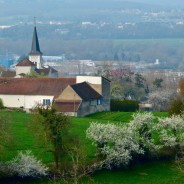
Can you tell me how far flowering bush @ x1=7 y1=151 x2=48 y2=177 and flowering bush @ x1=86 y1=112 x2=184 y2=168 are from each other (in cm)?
299

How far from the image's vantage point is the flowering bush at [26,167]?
27.9 metres

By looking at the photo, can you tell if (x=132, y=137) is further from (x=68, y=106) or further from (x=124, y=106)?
(x=124, y=106)

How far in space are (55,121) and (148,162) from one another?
217 inches

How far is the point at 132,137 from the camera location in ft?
105

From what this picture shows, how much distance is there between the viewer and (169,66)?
172125 millimetres

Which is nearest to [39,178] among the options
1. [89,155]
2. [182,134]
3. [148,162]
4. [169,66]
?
[89,155]

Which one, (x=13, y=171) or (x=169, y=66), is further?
(x=169, y=66)

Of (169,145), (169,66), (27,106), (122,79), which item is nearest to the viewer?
(169,145)

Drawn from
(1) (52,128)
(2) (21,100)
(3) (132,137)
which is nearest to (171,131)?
(3) (132,137)

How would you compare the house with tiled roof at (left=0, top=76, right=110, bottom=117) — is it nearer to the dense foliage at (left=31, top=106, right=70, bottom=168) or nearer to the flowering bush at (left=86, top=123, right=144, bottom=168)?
the flowering bush at (left=86, top=123, right=144, bottom=168)

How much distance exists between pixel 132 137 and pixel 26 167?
5.89 m

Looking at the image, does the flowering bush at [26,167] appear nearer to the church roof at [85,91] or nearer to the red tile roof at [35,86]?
the church roof at [85,91]

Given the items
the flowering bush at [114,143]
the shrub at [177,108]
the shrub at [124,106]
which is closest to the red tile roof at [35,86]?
the shrub at [124,106]

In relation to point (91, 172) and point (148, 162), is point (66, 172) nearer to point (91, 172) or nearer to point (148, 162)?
point (91, 172)
